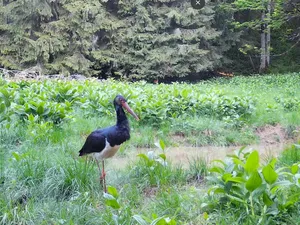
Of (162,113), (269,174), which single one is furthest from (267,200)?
(162,113)

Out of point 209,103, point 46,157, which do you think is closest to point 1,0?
point 209,103

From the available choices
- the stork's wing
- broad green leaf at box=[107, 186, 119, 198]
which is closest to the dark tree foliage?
the stork's wing

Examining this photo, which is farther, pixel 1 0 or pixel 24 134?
pixel 1 0

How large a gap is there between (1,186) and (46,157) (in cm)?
61

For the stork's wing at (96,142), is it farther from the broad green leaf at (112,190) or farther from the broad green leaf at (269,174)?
the broad green leaf at (269,174)

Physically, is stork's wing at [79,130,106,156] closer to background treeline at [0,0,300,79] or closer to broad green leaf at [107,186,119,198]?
broad green leaf at [107,186,119,198]

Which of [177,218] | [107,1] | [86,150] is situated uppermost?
[107,1]

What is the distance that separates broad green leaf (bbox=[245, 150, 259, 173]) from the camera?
94.9 inches

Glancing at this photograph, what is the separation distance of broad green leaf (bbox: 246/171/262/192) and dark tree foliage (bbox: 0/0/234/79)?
15.5 metres

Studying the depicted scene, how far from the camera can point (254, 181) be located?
94.7 inches

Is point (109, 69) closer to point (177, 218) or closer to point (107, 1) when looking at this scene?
point (107, 1)

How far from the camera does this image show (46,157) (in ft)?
11.9

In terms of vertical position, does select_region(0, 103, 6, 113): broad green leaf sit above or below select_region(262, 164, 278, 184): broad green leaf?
below

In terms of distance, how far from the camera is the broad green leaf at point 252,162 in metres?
2.41
